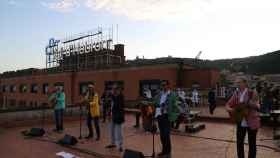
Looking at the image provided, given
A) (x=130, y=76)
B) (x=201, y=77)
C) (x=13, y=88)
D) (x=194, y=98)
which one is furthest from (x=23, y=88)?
(x=194, y=98)

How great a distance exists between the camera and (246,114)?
20.6 ft

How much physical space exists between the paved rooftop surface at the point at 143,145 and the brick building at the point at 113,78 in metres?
13.5

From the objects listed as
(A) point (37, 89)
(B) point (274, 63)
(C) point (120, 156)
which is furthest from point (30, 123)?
(B) point (274, 63)

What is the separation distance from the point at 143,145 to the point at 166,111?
238 centimetres

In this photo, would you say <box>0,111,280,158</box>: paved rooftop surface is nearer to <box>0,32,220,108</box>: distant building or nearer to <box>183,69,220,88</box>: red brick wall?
<box>0,32,220,108</box>: distant building

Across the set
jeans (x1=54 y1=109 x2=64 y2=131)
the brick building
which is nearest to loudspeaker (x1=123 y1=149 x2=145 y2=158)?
jeans (x1=54 y1=109 x2=64 y2=131)

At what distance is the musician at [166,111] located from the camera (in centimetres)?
757

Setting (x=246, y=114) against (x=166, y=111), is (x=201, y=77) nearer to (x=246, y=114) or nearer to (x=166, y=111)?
(x=166, y=111)

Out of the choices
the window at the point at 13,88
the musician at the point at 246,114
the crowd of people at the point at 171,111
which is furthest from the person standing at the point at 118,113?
the window at the point at 13,88

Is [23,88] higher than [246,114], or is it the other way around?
[23,88]

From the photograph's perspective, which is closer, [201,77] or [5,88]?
[201,77]

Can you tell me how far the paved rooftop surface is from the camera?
27.4ft

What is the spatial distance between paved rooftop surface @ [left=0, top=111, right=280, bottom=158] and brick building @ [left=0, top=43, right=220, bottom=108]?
1353 cm

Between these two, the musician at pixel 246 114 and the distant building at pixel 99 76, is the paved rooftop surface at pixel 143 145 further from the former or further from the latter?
the distant building at pixel 99 76
